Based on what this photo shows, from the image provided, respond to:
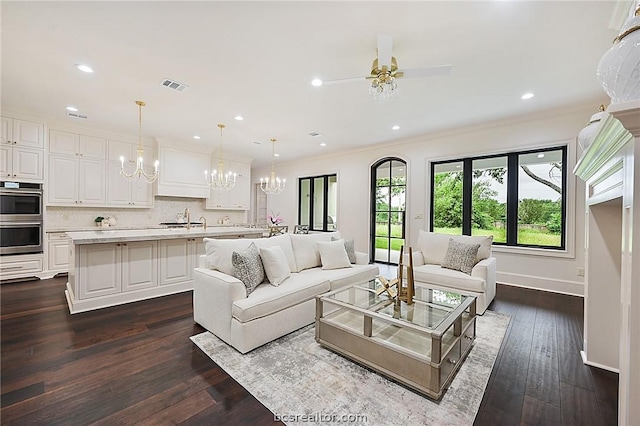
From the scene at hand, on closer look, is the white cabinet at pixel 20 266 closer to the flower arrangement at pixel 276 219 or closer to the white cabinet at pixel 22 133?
the white cabinet at pixel 22 133

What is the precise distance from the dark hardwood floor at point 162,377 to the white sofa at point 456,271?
466 millimetres

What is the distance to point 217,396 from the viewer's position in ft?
5.93

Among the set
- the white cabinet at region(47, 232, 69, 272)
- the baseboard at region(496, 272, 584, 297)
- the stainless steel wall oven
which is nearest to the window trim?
the baseboard at region(496, 272, 584, 297)

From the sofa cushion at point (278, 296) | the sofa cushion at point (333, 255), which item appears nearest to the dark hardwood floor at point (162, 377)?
the sofa cushion at point (278, 296)

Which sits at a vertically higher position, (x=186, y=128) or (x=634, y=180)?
(x=186, y=128)

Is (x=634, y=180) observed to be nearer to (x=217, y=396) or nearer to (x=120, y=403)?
(x=217, y=396)

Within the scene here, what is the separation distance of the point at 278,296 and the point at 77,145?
524 centimetres

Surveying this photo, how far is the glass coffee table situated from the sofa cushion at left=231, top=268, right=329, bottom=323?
0.33 meters

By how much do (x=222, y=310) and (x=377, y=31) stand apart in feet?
9.13

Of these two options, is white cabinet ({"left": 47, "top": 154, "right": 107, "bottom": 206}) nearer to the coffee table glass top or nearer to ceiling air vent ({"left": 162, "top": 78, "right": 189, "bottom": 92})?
ceiling air vent ({"left": 162, "top": 78, "right": 189, "bottom": 92})

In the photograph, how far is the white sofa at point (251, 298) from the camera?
2371 mm

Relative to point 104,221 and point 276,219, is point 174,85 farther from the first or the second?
point 276,219

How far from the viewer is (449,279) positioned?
135 inches

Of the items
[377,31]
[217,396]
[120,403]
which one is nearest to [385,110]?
[377,31]
